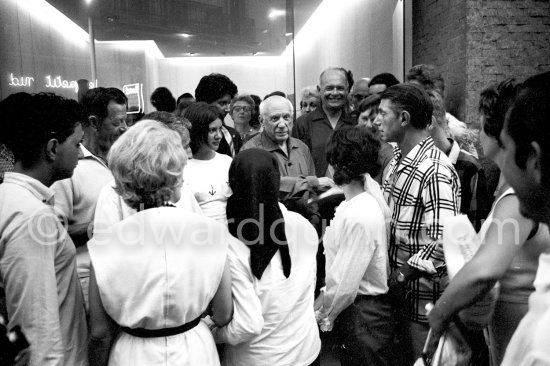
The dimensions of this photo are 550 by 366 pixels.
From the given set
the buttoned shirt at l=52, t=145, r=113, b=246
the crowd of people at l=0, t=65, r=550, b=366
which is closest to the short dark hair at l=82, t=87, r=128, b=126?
the crowd of people at l=0, t=65, r=550, b=366

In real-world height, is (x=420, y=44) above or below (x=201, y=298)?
above

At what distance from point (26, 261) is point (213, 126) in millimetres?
1824

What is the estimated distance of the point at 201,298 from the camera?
5.83 ft

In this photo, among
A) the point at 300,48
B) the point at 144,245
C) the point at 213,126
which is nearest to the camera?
the point at 144,245

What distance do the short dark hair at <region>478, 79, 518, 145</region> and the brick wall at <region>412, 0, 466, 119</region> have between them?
11.6 feet

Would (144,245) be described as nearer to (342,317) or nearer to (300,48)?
(342,317)

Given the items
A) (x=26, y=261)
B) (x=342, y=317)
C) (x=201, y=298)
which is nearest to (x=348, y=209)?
(x=342, y=317)

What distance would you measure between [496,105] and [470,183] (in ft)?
4.08

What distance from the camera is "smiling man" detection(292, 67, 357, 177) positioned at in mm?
4484

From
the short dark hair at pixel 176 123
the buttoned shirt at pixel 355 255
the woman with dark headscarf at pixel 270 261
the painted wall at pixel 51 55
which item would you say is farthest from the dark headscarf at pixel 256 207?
the painted wall at pixel 51 55

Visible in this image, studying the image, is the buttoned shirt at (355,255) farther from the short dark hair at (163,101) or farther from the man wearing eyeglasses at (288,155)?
the short dark hair at (163,101)

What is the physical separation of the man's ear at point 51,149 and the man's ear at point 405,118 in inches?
68.7

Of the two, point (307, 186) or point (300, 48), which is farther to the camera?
point (300, 48)


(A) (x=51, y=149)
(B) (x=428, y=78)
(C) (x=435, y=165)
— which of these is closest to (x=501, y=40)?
(B) (x=428, y=78)
